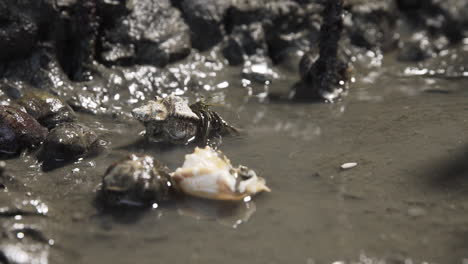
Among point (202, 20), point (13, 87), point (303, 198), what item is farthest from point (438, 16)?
point (13, 87)

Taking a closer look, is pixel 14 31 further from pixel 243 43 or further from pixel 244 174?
pixel 244 174

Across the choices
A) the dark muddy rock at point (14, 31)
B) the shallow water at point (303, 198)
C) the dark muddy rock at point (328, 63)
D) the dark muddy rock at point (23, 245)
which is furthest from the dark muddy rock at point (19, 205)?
the dark muddy rock at point (328, 63)

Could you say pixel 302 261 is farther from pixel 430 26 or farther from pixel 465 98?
pixel 430 26

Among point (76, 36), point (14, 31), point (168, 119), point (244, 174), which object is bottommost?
point (244, 174)

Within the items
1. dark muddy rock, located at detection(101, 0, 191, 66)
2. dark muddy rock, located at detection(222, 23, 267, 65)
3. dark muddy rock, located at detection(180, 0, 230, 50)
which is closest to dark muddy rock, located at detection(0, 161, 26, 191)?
dark muddy rock, located at detection(101, 0, 191, 66)

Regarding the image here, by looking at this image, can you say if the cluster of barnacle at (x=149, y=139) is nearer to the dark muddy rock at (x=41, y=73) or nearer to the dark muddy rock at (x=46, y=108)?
the dark muddy rock at (x=46, y=108)
